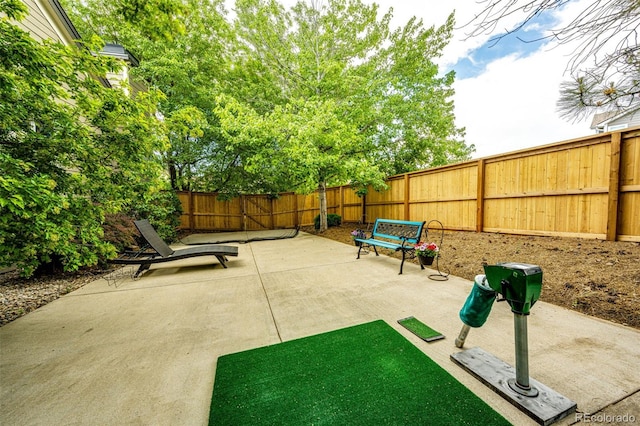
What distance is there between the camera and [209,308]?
118 inches

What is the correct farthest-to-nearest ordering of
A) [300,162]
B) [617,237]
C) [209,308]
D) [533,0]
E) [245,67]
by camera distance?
[245,67], [300,162], [617,237], [209,308], [533,0]

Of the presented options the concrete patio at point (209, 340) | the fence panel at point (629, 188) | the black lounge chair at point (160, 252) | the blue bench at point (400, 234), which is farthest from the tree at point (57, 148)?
the fence panel at point (629, 188)

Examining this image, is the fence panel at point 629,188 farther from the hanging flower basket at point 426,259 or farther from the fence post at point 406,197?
the fence post at point 406,197

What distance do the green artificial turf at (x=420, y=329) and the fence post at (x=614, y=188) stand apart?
14.1 feet

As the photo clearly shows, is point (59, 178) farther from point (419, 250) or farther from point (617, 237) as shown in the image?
point (617, 237)

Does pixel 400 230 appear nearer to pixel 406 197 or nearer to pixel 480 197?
pixel 480 197

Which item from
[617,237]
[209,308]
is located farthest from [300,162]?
[617,237]

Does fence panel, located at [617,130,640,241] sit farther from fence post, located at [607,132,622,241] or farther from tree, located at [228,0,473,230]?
tree, located at [228,0,473,230]

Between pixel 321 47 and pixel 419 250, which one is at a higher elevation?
pixel 321 47

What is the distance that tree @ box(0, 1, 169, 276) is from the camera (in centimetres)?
199

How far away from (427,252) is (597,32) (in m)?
3.15

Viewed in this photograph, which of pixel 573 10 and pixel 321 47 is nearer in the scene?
pixel 573 10

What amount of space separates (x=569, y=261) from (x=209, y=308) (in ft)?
17.5

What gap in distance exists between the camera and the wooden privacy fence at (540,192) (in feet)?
13.0
